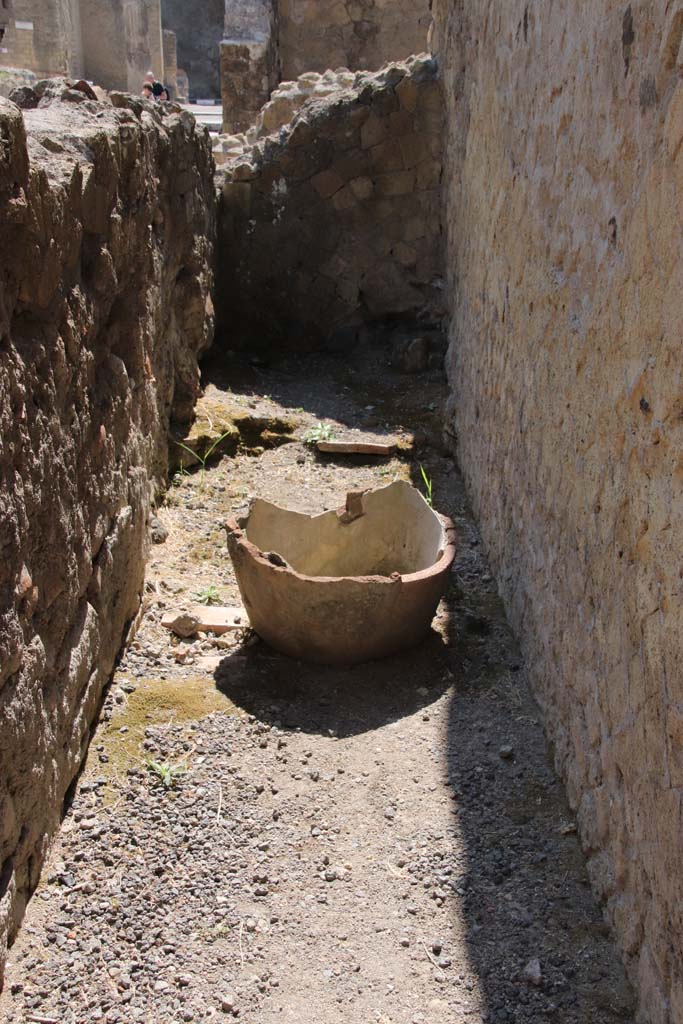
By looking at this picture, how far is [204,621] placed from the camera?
369cm

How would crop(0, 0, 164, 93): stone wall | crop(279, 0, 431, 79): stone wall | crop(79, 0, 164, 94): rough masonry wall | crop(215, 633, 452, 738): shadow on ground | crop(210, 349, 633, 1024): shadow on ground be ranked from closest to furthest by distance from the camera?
crop(210, 349, 633, 1024): shadow on ground < crop(215, 633, 452, 738): shadow on ground < crop(279, 0, 431, 79): stone wall < crop(0, 0, 164, 93): stone wall < crop(79, 0, 164, 94): rough masonry wall

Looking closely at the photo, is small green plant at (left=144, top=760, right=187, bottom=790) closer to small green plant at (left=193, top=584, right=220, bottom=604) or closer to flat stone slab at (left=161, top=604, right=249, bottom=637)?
flat stone slab at (left=161, top=604, right=249, bottom=637)

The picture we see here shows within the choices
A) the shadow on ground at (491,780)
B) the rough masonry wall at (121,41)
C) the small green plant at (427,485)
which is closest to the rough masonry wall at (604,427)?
the shadow on ground at (491,780)

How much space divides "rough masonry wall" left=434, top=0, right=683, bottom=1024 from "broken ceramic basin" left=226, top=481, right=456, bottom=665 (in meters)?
0.35

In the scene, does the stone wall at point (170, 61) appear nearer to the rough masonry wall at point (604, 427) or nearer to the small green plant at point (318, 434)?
the small green plant at point (318, 434)

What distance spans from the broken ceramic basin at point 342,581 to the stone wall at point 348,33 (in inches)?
329

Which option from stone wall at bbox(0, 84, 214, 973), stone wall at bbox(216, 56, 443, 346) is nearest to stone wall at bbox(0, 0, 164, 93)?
stone wall at bbox(216, 56, 443, 346)

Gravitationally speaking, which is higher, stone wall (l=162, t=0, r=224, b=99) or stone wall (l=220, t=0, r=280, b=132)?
stone wall (l=162, t=0, r=224, b=99)

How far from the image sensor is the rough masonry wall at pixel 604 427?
1.91m

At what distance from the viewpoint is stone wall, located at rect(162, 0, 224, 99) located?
24.0m

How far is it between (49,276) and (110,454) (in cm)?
85

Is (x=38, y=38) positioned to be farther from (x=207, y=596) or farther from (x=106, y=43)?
(x=207, y=596)

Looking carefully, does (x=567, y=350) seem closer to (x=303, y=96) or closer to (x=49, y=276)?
(x=49, y=276)

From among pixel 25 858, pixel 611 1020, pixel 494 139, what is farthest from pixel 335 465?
pixel 611 1020
